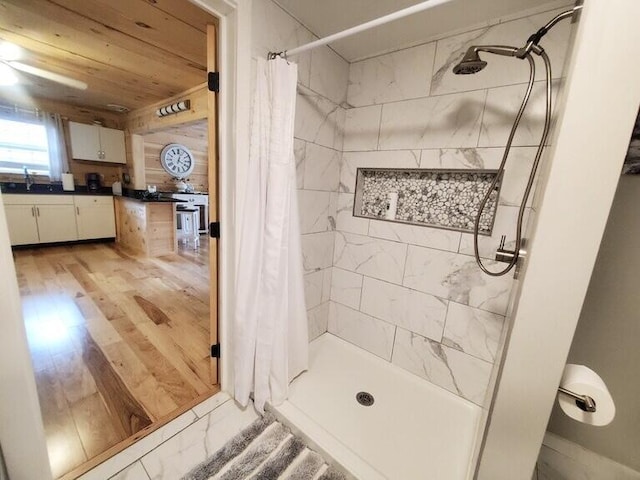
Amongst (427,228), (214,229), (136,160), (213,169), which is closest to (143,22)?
(213,169)

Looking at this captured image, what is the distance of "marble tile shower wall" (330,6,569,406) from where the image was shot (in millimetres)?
1267

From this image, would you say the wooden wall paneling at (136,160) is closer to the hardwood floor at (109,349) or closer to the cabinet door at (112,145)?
the cabinet door at (112,145)

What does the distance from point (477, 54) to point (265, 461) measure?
77.4 inches

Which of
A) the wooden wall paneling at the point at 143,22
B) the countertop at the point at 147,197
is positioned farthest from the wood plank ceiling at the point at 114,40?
the countertop at the point at 147,197

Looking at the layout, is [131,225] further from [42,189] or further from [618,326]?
[618,326]

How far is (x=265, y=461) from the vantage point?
44.6 inches

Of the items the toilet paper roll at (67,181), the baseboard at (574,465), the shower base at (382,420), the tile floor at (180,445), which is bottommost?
the tile floor at (180,445)

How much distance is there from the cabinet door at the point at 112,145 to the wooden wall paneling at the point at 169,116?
0.87 feet

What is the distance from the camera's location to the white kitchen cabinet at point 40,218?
11.7 ft

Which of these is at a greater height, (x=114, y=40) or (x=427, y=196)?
(x=114, y=40)

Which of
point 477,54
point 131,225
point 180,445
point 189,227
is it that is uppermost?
point 477,54

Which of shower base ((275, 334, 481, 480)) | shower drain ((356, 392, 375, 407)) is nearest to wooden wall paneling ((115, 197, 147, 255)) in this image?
shower base ((275, 334, 481, 480))

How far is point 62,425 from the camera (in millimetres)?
1233

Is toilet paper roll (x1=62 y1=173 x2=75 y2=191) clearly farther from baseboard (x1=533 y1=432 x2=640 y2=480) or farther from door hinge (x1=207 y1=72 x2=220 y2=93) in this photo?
baseboard (x1=533 y1=432 x2=640 y2=480)
